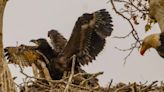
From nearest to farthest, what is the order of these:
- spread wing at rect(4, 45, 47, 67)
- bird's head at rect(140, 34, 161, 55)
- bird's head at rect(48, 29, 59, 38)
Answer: bird's head at rect(140, 34, 161, 55) → spread wing at rect(4, 45, 47, 67) → bird's head at rect(48, 29, 59, 38)

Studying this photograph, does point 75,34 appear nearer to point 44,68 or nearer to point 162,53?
point 44,68

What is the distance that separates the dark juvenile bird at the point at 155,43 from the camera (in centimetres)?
782

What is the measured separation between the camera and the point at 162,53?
7.82 m

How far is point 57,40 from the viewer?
32.5ft

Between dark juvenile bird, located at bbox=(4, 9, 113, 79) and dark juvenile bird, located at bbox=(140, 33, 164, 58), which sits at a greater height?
dark juvenile bird, located at bbox=(4, 9, 113, 79)

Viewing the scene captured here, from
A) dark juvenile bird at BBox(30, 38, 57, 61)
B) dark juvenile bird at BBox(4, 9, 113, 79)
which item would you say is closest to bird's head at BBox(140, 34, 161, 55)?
dark juvenile bird at BBox(4, 9, 113, 79)

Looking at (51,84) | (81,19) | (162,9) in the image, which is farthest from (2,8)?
(81,19)

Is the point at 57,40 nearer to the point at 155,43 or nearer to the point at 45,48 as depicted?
the point at 45,48

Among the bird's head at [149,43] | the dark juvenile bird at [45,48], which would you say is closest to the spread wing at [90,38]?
the dark juvenile bird at [45,48]

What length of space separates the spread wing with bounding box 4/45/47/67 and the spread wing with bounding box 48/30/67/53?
1.39 ft

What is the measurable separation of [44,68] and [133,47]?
1.47 metres

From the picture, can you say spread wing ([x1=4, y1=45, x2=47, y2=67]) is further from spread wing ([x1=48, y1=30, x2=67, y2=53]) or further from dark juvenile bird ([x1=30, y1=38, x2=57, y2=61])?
spread wing ([x1=48, y1=30, x2=67, y2=53])

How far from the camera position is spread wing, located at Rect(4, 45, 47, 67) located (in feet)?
30.8

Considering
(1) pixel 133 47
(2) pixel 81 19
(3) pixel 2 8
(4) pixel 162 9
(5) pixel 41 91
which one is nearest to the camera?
(4) pixel 162 9
